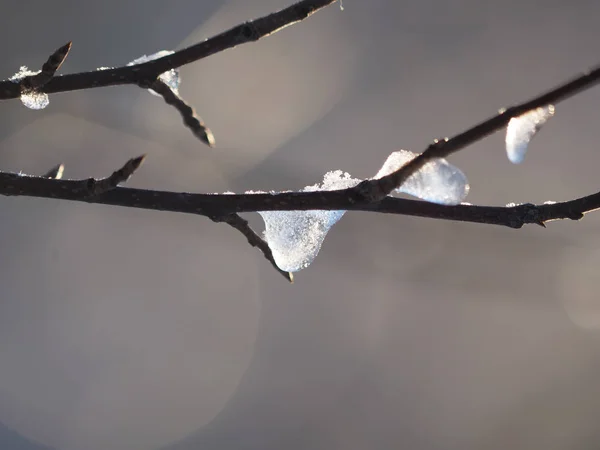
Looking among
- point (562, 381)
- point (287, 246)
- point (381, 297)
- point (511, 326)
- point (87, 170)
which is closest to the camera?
point (287, 246)

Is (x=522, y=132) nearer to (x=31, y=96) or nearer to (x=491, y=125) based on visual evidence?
(x=491, y=125)

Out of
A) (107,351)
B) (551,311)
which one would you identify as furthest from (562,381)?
(107,351)

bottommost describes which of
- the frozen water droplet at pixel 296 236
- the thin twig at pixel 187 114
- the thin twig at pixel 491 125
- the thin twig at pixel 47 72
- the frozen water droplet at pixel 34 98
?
the thin twig at pixel 491 125

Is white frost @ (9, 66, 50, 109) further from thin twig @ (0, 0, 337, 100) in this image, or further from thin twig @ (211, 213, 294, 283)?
thin twig @ (211, 213, 294, 283)

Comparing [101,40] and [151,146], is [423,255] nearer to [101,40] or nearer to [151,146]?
[151,146]

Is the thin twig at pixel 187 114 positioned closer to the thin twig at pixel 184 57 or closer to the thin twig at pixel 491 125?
the thin twig at pixel 184 57

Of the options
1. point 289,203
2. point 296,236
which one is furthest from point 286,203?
point 296,236

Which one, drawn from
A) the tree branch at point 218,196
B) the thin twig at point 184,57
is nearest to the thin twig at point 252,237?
the tree branch at point 218,196
